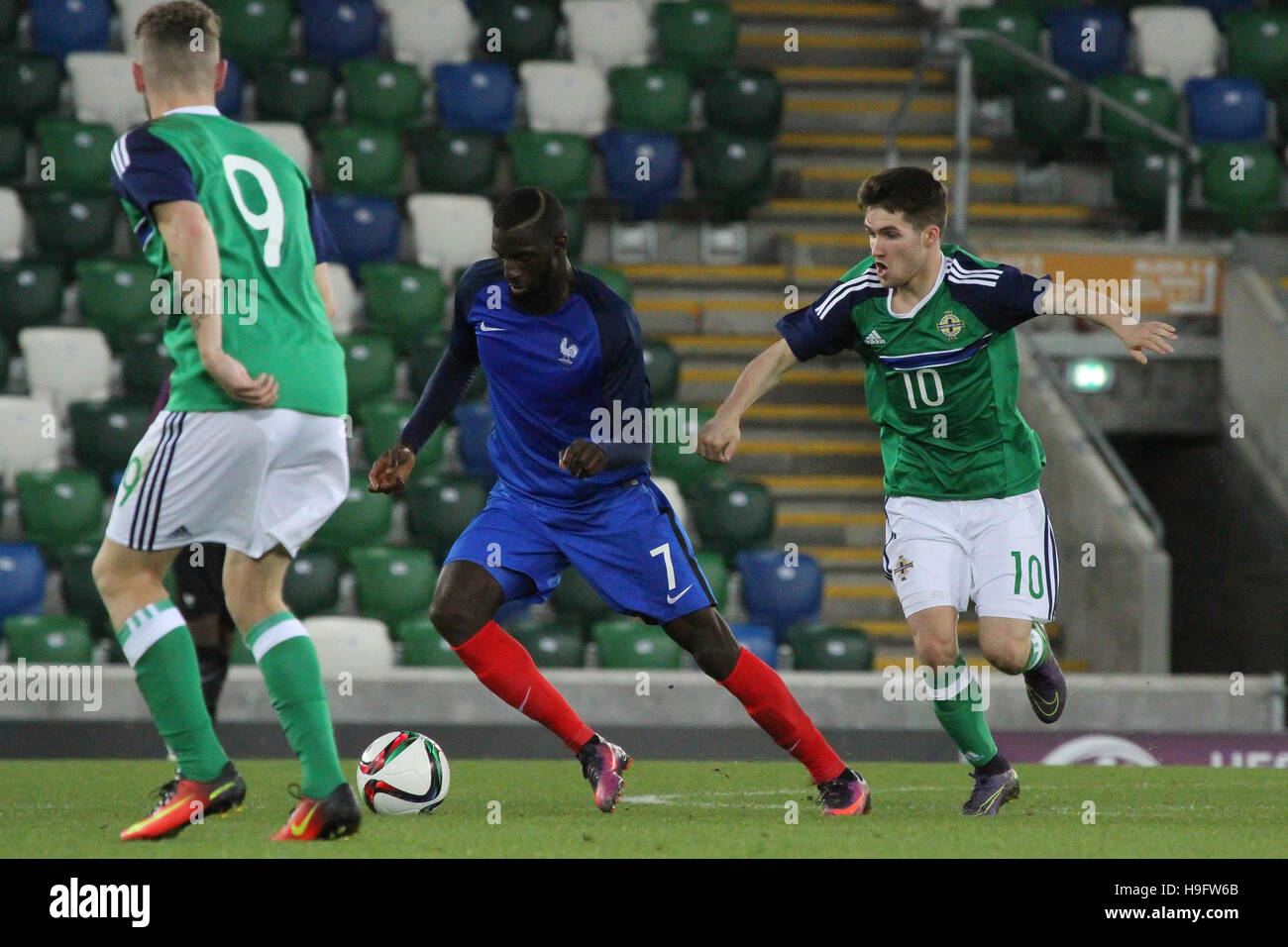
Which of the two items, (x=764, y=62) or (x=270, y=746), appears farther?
(x=764, y=62)

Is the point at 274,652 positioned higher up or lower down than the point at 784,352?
lower down

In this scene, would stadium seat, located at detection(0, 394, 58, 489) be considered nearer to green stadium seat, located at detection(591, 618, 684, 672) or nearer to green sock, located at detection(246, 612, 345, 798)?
green stadium seat, located at detection(591, 618, 684, 672)

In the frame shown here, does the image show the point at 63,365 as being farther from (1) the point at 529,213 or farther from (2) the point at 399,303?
(1) the point at 529,213

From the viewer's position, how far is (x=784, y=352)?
214 inches

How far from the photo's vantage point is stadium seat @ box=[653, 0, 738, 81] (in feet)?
44.4

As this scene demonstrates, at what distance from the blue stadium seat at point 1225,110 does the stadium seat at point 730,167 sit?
3209 millimetres

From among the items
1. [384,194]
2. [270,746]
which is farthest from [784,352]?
[384,194]

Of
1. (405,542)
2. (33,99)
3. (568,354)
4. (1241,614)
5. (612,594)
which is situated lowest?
(1241,614)

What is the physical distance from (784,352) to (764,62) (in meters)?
9.23

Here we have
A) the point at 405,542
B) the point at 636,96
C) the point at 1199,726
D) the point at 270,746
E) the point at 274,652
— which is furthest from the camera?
the point at 636,96

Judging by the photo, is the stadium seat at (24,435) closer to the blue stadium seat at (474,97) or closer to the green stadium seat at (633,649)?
the green stadium seat at (633,649)

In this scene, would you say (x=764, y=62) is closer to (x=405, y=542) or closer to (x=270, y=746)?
(x=405, y=542)

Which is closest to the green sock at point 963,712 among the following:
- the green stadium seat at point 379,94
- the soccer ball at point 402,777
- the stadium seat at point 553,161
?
the soccer ball at point 402,777

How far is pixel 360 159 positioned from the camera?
1189 centimetres
